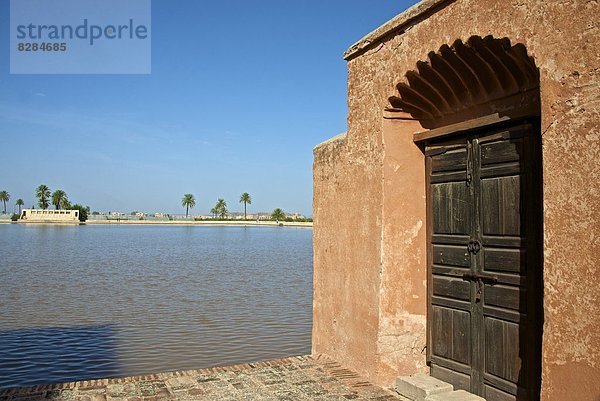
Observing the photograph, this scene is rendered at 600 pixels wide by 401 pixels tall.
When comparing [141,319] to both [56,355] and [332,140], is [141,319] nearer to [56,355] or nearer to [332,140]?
[56,355]

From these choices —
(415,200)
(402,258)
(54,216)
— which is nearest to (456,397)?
(402,258)

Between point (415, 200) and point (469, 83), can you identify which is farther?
point (415, 200)

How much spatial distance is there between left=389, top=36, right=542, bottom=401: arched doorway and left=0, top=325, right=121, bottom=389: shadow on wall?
5.19 m

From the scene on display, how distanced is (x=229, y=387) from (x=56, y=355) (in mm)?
4979

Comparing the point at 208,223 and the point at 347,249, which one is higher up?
the point at 347,249

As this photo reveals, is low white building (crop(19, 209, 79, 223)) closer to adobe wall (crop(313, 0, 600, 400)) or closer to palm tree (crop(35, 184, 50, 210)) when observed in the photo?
palm tree (crop(35, 184, 50, 210))

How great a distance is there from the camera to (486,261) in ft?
14.1

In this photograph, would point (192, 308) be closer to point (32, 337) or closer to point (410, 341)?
point (32, 337)

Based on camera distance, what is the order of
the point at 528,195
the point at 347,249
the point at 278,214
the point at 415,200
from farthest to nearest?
the point at 278,214 < the point at 347,249 < the point at 415,200 < the point at 528,195

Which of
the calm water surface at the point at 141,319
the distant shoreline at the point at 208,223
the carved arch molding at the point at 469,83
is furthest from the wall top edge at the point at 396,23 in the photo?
the distant shoreline at the point at 208,223

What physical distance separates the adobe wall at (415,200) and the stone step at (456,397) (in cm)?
A: 54

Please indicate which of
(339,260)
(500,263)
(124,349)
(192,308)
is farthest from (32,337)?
(500,263)

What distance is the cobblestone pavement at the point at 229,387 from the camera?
4637mm

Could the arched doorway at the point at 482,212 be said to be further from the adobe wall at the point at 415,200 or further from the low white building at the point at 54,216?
the low white building at the point at 54,216
